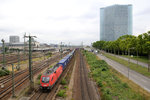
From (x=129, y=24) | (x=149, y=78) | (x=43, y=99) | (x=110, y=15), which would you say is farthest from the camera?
(x=110, y=15)

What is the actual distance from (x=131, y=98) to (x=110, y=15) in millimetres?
204926

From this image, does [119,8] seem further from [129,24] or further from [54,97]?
[54,97]

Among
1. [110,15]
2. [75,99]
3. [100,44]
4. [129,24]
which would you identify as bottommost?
[75,99]

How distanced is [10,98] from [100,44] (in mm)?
129436

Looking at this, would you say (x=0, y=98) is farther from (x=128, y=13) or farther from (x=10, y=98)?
(x=128, y=13)

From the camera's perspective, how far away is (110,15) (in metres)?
199

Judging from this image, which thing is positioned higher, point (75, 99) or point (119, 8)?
point (119, 8)

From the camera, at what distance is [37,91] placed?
19.6 meters

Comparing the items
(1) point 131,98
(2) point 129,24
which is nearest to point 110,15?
(2) point 129,24

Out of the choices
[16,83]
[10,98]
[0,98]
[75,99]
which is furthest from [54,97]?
[16,83]

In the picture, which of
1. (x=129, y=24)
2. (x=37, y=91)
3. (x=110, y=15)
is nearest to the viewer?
(x=37, y=91)

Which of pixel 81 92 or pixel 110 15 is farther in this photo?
pixel 110 15

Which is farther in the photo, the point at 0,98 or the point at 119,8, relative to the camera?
the point at 119,8

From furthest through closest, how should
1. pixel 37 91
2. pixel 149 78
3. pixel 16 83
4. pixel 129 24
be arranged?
1. pixel 129 24
2. pixel 149 78
3. pixel 16 83
4. pixel 37 91
